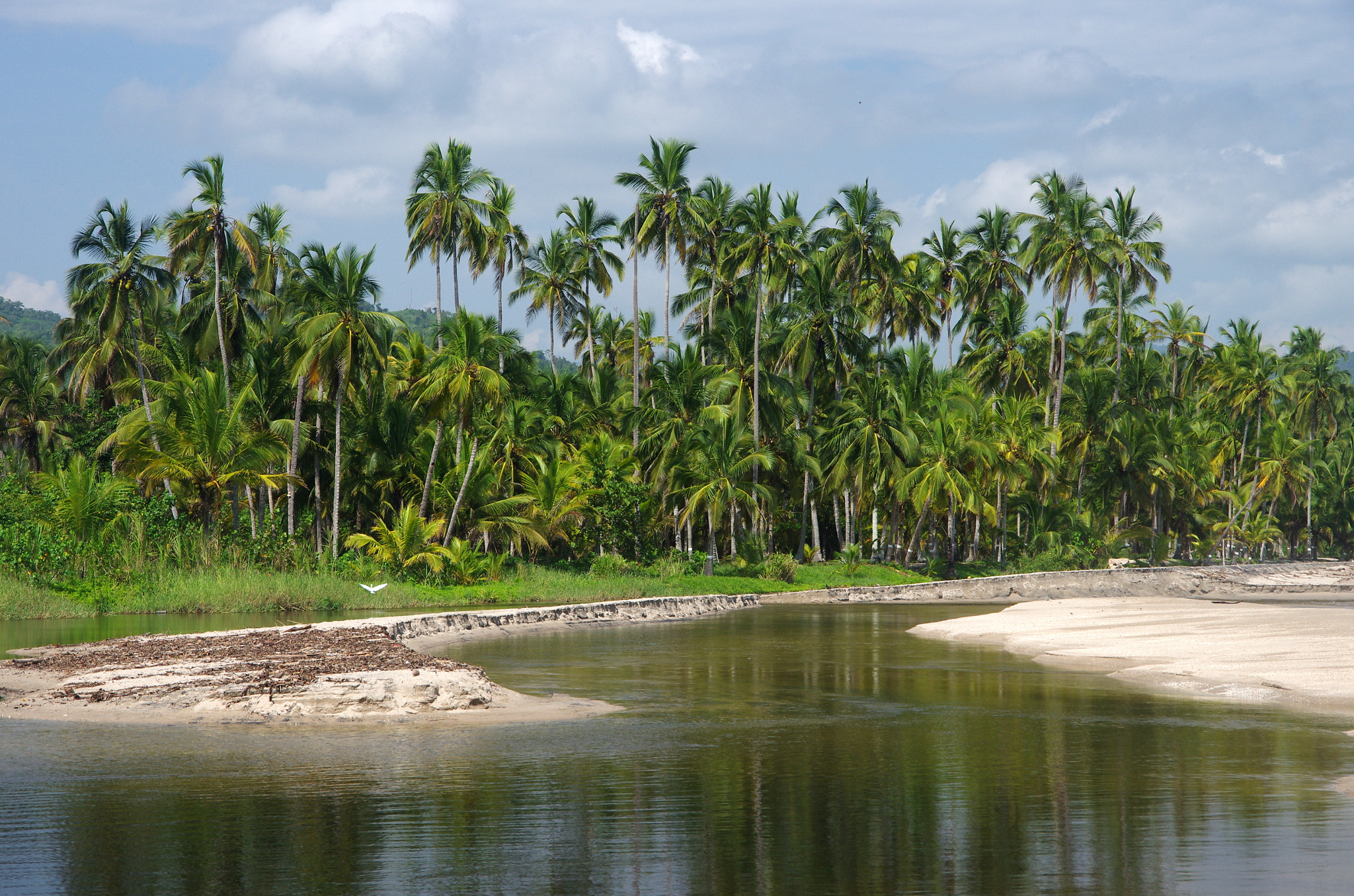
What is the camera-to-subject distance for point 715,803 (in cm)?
1048

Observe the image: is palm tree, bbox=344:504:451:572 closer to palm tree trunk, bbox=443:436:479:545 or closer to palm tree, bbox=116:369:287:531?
palm tree trunk, bbox=443:436:479:545

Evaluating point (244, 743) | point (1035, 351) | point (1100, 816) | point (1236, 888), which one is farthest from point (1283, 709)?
point (1035, 351)

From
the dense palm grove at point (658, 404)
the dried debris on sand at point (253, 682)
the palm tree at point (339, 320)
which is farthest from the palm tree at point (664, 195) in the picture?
the dried debris on sand at point (253, 682)

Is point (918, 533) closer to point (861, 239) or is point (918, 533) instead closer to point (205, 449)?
point (861, 239)

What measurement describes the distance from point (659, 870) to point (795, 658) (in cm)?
1569

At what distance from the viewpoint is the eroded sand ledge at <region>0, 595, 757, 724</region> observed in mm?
14922

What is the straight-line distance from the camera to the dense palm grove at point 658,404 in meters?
38.4

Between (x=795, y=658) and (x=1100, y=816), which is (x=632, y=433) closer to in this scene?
(x=795, y=658)

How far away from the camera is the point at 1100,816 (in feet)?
32.7

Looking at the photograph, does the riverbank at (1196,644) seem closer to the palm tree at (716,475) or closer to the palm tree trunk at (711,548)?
the palm tree at (716,475)

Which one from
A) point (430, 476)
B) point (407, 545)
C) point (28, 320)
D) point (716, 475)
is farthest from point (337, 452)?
point (28, 320)

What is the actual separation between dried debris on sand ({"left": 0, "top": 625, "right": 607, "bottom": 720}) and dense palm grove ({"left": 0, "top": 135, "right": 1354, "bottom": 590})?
54.0 feet

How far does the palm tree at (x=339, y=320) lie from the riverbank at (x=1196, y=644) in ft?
68.9

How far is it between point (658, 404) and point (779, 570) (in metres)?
10.6
